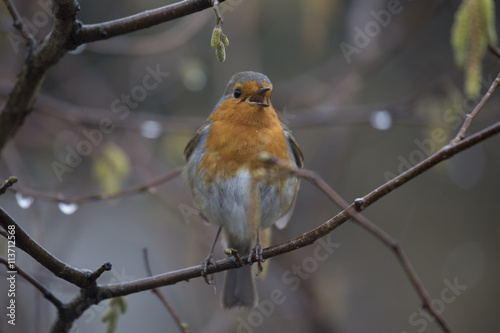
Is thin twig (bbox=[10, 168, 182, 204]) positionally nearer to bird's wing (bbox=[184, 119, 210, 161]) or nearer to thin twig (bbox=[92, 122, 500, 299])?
bird's wing (bbox=[184, 119, 210, 161])

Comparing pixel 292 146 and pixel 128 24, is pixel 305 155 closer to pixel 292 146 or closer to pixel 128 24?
pixel 292 146

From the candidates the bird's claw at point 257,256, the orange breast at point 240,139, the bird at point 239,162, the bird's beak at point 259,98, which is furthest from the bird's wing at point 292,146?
the bird's claw at point 257,256

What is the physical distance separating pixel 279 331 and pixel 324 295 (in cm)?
66

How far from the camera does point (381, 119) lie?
13.1 ft

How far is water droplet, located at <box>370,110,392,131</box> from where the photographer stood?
392cm

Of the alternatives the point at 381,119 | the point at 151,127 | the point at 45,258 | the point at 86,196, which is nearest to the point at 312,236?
the point at 45,258

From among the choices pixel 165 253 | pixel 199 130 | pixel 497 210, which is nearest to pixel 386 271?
pixel 497 210

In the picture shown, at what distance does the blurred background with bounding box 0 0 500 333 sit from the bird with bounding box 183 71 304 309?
501 mm

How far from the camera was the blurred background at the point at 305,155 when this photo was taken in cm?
421

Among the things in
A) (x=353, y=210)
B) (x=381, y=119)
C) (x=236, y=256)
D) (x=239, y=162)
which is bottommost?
(x=353, y=210)

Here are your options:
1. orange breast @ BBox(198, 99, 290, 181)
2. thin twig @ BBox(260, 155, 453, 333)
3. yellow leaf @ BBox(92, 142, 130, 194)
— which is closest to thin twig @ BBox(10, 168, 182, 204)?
yellow leaf @ BBox(92, 142, 130, 194)

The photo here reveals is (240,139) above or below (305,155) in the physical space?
below

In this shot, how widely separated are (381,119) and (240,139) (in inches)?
54.6

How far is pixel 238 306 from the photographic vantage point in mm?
3301
